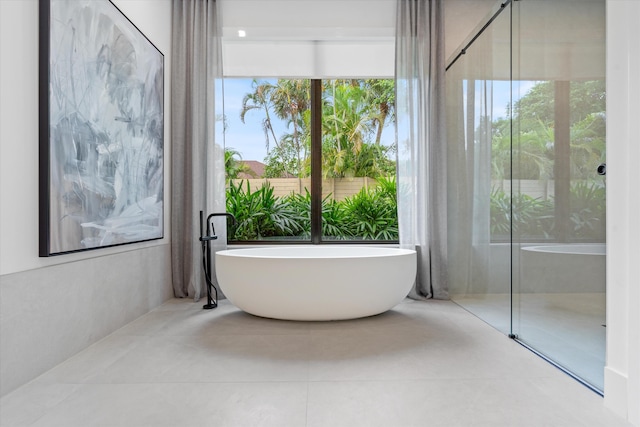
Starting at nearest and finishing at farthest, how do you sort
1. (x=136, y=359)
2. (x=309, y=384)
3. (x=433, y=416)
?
(x=433, y=416), (x=309, y=384), (x=136, y=359)

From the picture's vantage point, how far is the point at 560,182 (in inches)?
83.7

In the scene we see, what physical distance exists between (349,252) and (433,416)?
2.32 metres

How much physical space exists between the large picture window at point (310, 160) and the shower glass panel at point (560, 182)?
201 cm

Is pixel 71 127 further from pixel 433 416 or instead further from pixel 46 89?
pixel 433 416

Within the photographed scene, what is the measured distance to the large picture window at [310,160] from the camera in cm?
457

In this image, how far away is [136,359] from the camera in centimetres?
231

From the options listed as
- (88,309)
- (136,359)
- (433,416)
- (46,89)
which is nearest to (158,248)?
(88,309)

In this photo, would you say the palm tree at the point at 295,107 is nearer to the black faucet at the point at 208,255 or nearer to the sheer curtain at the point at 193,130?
the sheer curtain at the point at 193,130

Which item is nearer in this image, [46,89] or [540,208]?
[46,89]

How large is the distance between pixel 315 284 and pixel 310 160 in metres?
1.88

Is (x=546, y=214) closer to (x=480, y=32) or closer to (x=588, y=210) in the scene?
(x=588, y=210)

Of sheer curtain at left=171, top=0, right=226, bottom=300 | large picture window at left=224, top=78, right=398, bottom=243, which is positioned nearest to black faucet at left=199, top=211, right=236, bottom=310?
sheer curtain at left=171, top=0, right=226, bottom=300

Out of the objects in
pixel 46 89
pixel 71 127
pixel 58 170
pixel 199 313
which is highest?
pixel 46 89

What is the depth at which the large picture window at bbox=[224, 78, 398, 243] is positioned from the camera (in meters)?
4.57
